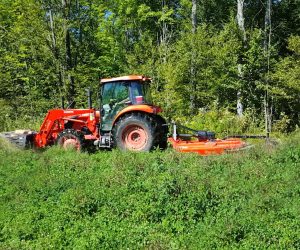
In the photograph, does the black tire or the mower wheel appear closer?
the black tire

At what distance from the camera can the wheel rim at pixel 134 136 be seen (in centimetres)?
1223

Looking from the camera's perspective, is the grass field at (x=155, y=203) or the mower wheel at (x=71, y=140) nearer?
the grass field at (x=155, y=203)

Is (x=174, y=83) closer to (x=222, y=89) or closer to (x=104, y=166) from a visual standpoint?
(x=222, y=89)

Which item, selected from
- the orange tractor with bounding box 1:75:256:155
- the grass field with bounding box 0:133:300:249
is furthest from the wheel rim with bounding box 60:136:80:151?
the grass field with bounding box 0:133:300:249

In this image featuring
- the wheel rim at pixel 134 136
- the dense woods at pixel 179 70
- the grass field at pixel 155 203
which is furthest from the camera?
the dense woods at pixel 179 70

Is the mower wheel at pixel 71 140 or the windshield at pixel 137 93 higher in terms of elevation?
the windshield at pixel 137 93

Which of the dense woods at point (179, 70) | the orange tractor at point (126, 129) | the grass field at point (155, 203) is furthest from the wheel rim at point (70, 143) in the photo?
the dense woods at point (179, 70)

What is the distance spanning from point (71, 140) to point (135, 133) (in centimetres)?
186

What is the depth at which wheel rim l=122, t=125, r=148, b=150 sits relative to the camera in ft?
40.1

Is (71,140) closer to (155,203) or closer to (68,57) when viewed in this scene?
(155,203)

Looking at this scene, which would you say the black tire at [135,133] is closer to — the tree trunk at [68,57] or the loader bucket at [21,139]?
the loader bucket at [21,139]

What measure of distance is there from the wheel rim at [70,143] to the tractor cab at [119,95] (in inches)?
32.7

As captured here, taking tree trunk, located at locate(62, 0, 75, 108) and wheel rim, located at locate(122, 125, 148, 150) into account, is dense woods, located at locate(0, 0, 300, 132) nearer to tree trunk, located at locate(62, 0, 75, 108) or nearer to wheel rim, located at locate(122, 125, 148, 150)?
tree trunk, located at locate(62, 0, 75, 108)

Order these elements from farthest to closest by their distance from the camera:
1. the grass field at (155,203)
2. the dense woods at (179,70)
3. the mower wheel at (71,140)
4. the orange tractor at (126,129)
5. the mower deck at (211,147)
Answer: the dense woods at (179,70), the mower wheel at (71,140), the orange tractor at (126,129), the mower deck at (211,147), the grass field at (155,203)
